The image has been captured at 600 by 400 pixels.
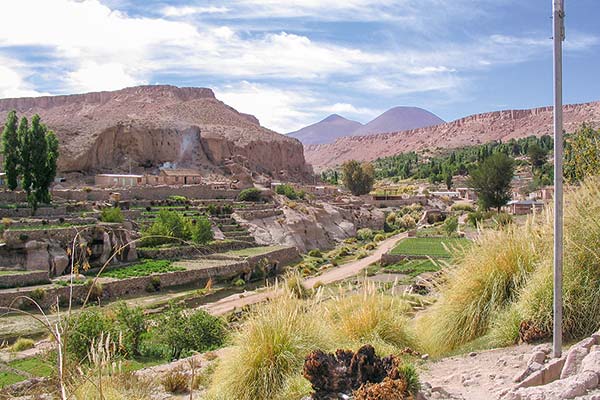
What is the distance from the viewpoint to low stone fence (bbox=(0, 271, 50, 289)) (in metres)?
23.6

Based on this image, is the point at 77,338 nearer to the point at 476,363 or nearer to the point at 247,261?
the point at 476,363

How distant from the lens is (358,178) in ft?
247

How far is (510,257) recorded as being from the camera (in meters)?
8.15

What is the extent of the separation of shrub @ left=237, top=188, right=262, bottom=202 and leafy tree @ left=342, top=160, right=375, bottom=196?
82.5ft

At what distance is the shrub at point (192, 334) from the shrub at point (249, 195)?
35.9m


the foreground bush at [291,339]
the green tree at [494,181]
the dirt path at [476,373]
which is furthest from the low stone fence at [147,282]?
the green tree at [494,181]

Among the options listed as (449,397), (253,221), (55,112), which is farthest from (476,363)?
(55,112)

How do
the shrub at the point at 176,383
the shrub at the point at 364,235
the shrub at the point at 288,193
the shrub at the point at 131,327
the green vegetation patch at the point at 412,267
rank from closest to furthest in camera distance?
the shrub at the point at 176,383 < the shrub at the point at 131,327 < the green vegetation patch at the point at 412,267 < the shrub at the point at 364,235 < the shrub at the point at 288,193

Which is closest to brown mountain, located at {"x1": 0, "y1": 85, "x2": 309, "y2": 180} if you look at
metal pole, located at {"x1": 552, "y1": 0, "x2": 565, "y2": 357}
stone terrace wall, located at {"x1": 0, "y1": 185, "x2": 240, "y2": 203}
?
stone terrace wall, located at {"x1": 0, "y1": 185, "x2": 240, "y2": 203}

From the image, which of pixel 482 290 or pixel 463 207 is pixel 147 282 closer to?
pixel 482 290

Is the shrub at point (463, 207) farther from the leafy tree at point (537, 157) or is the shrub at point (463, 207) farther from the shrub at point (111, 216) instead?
the shrub at point (111, 216)

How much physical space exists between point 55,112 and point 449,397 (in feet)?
405

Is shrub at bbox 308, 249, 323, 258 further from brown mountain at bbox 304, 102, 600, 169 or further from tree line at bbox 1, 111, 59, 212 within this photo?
brown mountain at bbox 304, 102, 600, 169

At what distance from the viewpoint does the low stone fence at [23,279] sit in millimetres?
23625
